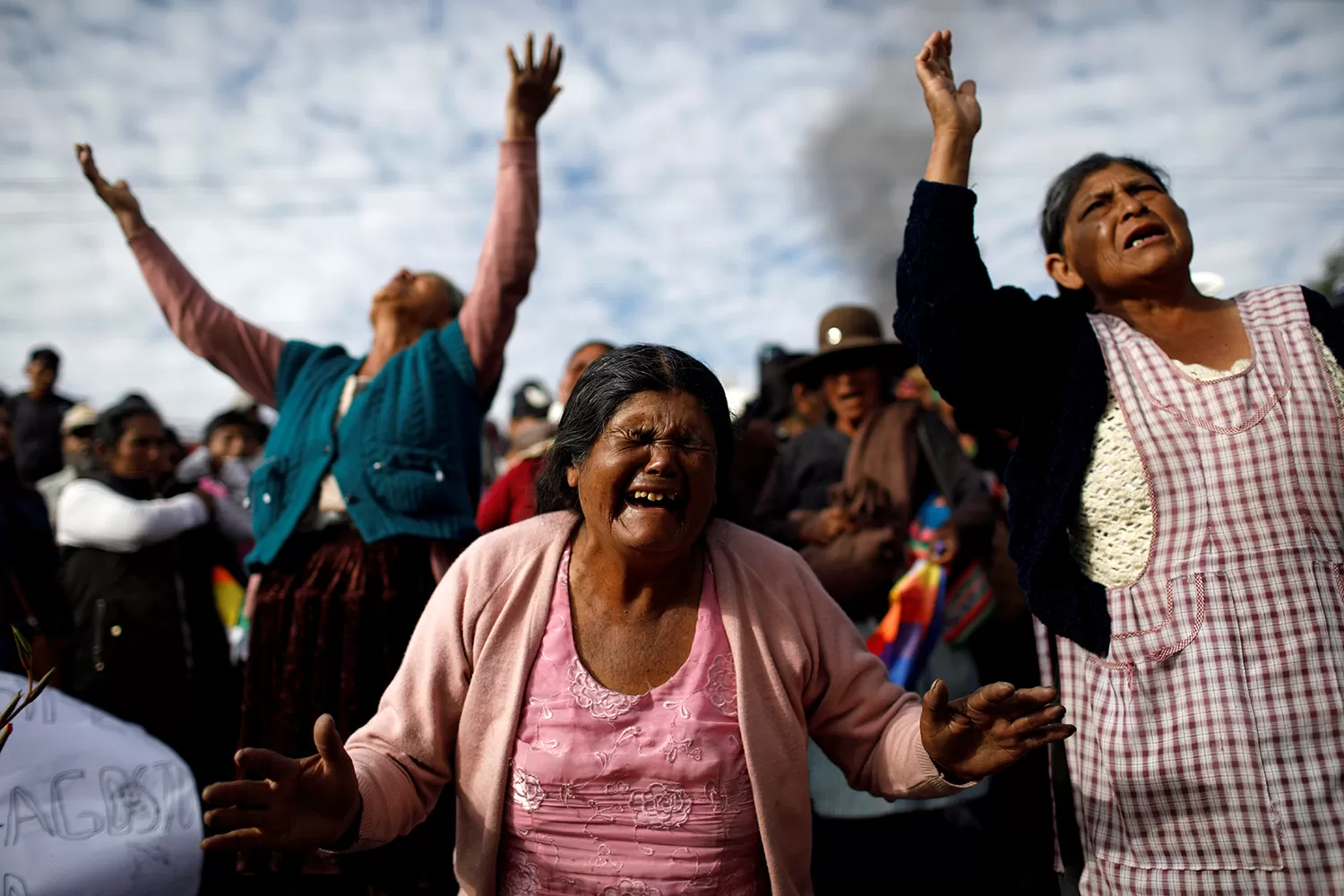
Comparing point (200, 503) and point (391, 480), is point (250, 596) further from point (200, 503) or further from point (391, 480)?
point (200, 503)

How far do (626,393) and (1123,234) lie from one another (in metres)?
1.26

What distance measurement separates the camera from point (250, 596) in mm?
3029

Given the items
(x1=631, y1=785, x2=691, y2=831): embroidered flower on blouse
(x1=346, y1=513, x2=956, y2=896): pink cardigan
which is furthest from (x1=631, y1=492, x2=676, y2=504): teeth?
(x1=631, y1=785, x2=691, y2=831): embroidered flower on blouse

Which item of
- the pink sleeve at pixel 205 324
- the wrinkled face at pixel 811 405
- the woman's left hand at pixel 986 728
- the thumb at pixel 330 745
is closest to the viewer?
the thumb at pixel 330 745

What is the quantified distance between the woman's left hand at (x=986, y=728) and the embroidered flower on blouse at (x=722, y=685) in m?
0.40

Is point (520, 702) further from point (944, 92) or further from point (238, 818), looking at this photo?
point (944, 92)

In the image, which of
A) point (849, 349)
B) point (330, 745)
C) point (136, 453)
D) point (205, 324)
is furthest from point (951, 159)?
point (136, 453)

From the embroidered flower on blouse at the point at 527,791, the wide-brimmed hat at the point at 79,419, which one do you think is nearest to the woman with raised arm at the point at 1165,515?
the embroidered flower on blouse at the point at 527,791

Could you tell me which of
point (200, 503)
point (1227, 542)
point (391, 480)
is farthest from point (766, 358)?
point (1227, 542)

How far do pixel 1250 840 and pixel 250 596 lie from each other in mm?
2765

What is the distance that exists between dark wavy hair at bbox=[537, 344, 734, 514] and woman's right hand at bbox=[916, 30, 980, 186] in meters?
0.72

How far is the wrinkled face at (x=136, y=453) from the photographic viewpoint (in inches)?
176

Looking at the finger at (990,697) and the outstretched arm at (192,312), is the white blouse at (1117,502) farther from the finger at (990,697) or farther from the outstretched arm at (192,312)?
the outstretched arm at (192,312)

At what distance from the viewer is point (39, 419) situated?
25.0ft
